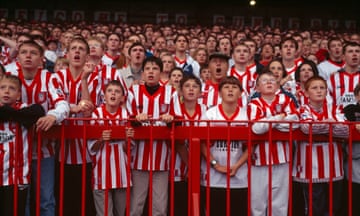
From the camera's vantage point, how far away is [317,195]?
486cm

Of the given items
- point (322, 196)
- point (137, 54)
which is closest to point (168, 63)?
point (137, 54)

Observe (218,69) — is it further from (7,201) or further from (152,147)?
(7,201)

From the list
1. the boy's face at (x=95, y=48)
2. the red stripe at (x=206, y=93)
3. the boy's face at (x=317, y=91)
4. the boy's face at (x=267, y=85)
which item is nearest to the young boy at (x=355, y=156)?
the boy's face at (x=317, y=91)

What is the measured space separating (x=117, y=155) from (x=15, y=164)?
1003mm

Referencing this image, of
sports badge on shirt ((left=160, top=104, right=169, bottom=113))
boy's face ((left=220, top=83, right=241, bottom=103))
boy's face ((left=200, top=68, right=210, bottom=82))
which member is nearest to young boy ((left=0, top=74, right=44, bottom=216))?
sports badge on shirt ((left=160, top=104, right=169, bottom=113))

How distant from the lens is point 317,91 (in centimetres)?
496

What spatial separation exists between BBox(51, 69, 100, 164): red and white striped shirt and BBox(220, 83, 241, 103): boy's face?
5.11ft

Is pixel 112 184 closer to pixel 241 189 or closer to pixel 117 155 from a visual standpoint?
pixel 117 155

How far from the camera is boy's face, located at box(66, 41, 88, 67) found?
17.7ft

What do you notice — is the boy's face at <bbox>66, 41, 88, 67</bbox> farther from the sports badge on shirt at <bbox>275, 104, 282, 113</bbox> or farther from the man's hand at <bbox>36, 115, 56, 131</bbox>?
the sports badge on shirt at <bbox>275, 104, 282, 113</bbox>

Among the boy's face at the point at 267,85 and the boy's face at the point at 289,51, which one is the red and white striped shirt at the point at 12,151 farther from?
the boy's face at the point at 289,51

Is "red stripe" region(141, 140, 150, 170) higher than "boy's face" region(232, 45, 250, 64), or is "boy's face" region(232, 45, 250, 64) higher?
"boy's face" region(232, 45, 250, 64)

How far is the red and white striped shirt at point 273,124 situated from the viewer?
13.7 ft

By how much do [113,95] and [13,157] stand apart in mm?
1250
